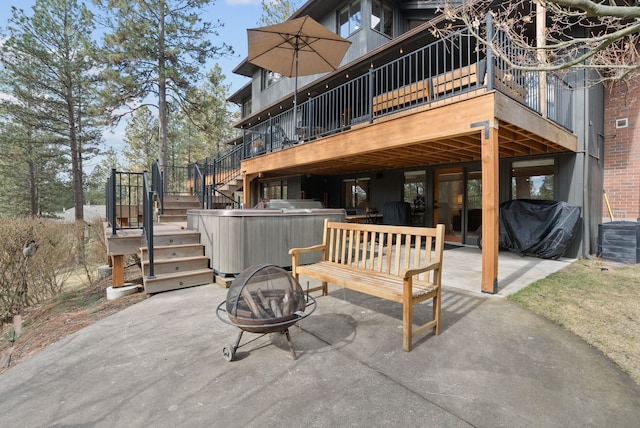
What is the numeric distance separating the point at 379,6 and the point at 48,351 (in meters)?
12.1

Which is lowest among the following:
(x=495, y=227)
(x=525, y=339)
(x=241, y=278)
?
(x=525, y=339)

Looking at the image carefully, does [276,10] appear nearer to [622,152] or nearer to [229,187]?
[229,187]

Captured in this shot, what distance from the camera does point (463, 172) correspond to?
8.65 m

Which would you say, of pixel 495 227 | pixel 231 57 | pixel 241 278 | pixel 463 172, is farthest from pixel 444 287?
pixel 231 57

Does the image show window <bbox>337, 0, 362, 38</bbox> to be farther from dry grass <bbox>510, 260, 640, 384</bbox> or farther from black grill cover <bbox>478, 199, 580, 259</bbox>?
dry grass <bbox>510, 260, 640, 384</bbox>

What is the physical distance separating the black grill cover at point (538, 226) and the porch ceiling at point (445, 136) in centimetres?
127

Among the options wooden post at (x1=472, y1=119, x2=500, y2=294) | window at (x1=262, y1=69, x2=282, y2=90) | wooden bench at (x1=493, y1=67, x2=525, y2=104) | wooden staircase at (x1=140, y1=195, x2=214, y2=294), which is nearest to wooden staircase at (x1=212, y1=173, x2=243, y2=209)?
wooden staircase at (x1=140, y1=195, x2=214, y2=294)

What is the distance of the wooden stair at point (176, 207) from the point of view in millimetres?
8219

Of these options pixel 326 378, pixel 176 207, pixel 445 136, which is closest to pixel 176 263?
pixel 326 378

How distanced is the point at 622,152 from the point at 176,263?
32.3ft

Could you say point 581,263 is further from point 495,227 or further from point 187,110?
point 187,110

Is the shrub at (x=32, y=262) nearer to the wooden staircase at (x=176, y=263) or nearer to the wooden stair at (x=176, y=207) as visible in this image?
the wooden staircase at (x=176, y=263)

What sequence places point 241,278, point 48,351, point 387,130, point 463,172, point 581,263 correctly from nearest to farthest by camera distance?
1. point 241,278
2. point 48,351
3. point 387,130
4. point 581,263
5. point 463,172

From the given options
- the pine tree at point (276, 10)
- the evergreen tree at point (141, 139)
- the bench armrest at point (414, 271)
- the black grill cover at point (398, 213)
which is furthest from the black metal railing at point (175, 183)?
the pine tree at point (276, 10)
